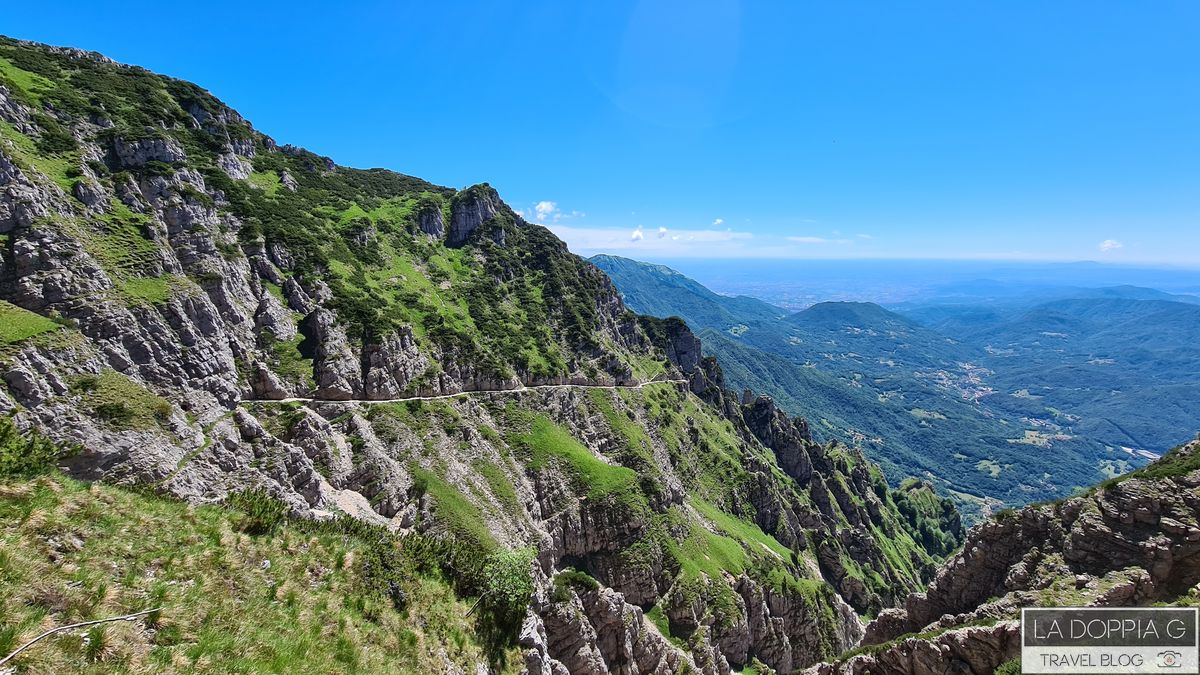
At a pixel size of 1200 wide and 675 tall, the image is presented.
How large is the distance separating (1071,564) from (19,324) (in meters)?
101

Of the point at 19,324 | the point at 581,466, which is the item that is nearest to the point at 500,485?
→ the point at 581,466

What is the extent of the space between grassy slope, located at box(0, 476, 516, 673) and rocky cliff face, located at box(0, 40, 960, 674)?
14015 millimetres

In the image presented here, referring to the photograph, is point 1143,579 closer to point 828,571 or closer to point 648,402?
point 648,402

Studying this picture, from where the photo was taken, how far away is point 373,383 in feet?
273

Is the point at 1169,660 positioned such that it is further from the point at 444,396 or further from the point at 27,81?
the point at 27,81

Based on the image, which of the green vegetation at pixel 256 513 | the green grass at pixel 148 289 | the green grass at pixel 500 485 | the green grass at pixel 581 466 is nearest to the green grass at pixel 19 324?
the green grass at pixel 148 289

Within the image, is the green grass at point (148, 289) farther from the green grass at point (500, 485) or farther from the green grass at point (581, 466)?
the green grass at point (581, 466)

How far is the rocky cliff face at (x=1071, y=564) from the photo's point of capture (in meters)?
38.3

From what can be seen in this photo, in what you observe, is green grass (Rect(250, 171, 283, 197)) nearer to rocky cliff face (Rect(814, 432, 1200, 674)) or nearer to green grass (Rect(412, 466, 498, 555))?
green grass (Rect(412, 466, 498, 555))

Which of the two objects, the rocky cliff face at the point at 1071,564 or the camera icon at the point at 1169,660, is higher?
the camera icon at the point at 1169,660

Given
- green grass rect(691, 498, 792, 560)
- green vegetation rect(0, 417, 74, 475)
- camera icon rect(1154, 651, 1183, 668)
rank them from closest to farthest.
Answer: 1. green vegetation rect(0, 417, 74, 475)
2. camera icon rect(1154, 651, 1183, 668)
3. green grass rect(691, 498, 792, 560)

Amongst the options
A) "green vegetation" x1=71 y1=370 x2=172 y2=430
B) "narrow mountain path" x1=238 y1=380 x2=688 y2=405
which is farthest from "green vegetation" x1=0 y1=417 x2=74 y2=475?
"narrow mountain path" x1=238 y1=380 x2=688 y2=405

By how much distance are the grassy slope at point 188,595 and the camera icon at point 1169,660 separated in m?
37.5

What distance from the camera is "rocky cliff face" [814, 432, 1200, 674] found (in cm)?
3831
